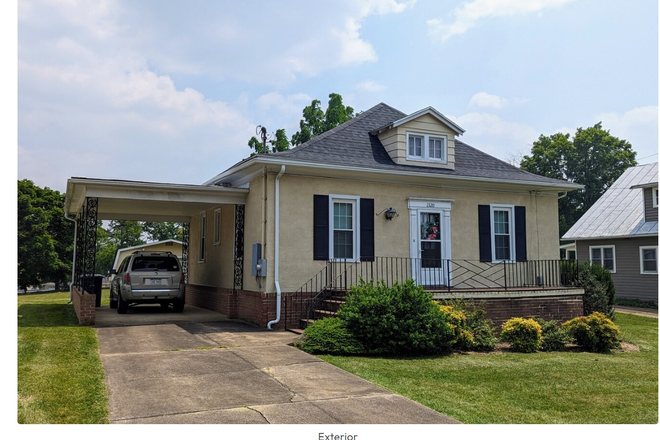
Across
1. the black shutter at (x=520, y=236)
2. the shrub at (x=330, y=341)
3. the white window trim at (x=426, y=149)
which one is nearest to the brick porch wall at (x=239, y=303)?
the shrub at (x=330, y=341)

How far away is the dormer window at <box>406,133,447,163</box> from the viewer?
560 inches

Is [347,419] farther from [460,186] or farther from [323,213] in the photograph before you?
[460,186]

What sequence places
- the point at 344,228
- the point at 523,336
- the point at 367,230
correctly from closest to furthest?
the point at 523,336 < the point at 344,228 < the point at 367,230

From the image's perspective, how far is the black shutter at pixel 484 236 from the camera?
14.4 m

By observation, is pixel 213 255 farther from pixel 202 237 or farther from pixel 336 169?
pixel 336 169

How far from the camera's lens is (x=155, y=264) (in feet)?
46.9

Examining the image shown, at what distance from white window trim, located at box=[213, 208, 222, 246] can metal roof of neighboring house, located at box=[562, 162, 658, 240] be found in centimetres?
1599

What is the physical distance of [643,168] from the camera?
1012 inches

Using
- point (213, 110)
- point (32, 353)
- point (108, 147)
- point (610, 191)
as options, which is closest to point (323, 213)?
point (213, 110)

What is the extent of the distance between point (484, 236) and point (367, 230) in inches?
135

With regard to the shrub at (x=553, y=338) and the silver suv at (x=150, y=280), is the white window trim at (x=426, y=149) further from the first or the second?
the silver suv at (x=150, y=280)

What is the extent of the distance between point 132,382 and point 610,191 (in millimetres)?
25445

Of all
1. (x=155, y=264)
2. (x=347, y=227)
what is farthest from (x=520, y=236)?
(x=155, y=264)

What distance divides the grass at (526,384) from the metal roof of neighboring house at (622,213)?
44.9 feet
